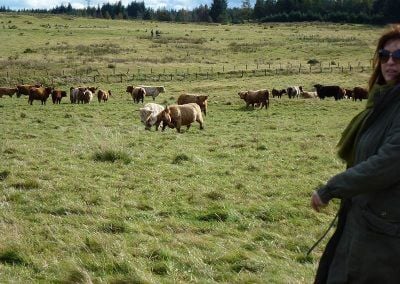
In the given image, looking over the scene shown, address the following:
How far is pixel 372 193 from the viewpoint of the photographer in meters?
2.86

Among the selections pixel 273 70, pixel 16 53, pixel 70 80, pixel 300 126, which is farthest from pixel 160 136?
pixel 16 53

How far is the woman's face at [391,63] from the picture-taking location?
9.80ft

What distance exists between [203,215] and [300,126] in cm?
1444

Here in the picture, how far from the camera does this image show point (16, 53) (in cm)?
5662

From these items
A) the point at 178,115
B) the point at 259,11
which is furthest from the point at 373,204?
the point at 259,11

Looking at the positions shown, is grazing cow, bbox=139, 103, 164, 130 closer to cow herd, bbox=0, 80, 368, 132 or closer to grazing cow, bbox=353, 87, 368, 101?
cow herd, bbox=0, 80, 368, 132

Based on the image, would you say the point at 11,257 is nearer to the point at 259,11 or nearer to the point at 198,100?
the point at 198,100

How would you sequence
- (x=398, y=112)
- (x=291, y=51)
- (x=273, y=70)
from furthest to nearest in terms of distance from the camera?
1. (x=291, y=51)
2. (x=273, y=70)
3. (x=398, y=112)

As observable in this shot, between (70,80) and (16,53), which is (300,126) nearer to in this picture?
(70,80)

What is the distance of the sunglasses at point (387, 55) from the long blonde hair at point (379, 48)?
0.06 m

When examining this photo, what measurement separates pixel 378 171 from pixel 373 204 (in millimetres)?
220

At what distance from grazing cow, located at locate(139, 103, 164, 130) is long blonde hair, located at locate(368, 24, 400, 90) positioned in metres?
15.9

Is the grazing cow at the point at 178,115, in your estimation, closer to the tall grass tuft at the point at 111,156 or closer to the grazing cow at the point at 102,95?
the tall grass tuft at the point at 111,156

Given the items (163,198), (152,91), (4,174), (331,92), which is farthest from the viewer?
(152,91)
